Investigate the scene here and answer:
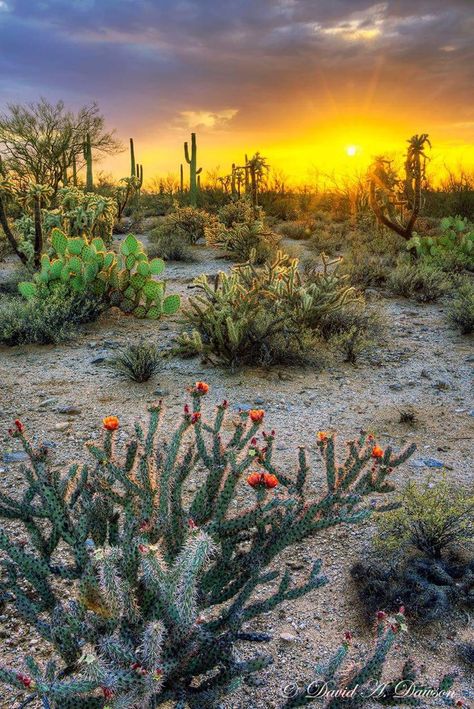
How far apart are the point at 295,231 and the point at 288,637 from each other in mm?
14268

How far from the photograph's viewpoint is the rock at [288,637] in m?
2.72

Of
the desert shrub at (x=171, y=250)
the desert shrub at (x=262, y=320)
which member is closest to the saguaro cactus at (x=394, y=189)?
the desert shrub at (x=171, y=250)

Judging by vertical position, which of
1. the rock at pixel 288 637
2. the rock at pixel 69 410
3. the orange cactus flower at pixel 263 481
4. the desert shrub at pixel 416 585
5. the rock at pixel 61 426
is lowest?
the rock at pixel 288 637

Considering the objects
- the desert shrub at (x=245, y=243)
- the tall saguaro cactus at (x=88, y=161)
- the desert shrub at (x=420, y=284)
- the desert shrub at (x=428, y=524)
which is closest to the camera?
the desert shrub at (x=428, y=524)

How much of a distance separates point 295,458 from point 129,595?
2536mm

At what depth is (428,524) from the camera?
3232mm

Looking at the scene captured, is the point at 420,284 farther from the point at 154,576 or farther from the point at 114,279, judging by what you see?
the point at 154,576

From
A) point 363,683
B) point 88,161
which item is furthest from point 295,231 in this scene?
point 88,161

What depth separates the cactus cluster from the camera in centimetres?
787

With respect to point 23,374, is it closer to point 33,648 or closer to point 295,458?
point 295,458

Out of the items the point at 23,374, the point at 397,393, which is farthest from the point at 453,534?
the point at 23,374

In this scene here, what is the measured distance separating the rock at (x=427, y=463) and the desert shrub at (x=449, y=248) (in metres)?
6.99

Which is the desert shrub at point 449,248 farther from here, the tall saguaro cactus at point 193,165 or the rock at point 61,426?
the tall saguaro cactus at point 193,165

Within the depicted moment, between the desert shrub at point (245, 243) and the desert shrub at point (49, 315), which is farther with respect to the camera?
the desert shrub at point (245, 243)
